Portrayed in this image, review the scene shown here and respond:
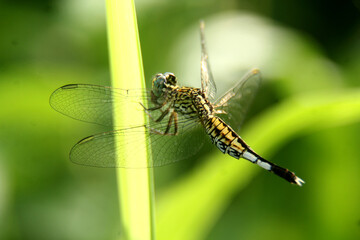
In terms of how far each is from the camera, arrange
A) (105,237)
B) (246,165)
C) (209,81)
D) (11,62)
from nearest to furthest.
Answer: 1. (246,165)
2. (209,81)
3. (105,237)
4. (11,62)

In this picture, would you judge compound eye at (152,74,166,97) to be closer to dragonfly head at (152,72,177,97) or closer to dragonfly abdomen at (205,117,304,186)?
dragonfly head at (152,72,177,97)

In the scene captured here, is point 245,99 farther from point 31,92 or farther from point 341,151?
point 31,92

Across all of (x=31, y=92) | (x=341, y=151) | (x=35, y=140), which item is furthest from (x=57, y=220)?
(x=341, y=151)

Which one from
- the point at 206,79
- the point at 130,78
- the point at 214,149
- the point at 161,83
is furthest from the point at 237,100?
the point at 130,78

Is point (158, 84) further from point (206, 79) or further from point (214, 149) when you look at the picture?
point (214, 149)

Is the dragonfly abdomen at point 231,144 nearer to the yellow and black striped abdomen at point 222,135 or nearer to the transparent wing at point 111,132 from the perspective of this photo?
the yellow and black striped abdomen at point 222,135

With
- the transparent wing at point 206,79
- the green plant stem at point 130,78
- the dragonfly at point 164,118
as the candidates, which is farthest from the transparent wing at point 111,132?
the transparent wing at point 206,79

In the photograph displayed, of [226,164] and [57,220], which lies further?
[57,220]
